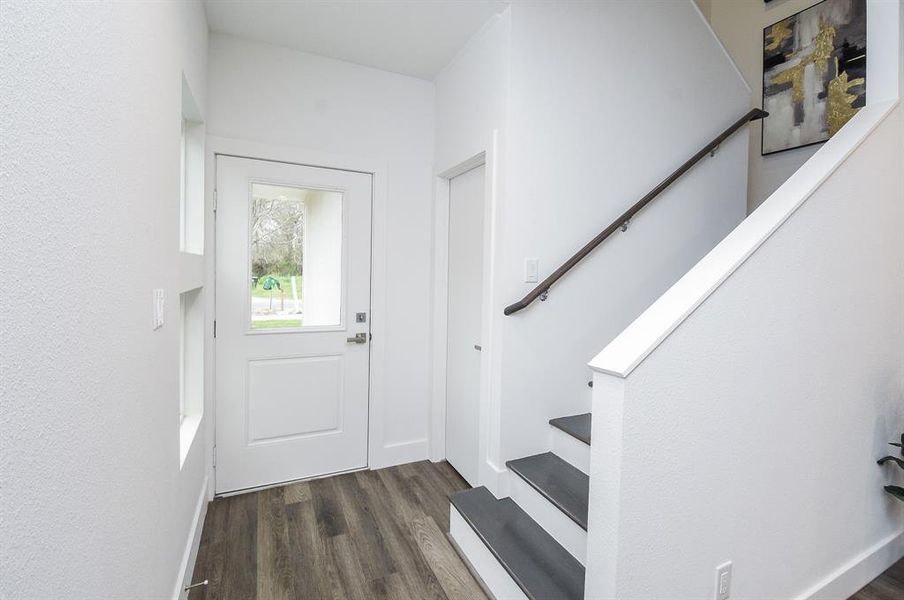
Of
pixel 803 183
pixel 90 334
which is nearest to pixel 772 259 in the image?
pixel 803 183

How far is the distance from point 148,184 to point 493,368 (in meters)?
1.57

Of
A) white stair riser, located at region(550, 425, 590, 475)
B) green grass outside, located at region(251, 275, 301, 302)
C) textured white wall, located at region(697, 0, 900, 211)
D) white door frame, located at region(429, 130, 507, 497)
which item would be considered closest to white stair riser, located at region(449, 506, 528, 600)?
white door frame, located at region(429, 130, 507, 497)

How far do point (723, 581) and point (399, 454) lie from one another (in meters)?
1.93

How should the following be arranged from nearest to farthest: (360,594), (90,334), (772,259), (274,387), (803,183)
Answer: (90,334) → (772,259) → (803,183) → (360,594) → (274,387)

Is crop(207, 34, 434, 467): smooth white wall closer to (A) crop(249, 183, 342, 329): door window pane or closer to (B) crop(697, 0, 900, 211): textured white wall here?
(A) crop(249, 183, 342, 329): door window pane

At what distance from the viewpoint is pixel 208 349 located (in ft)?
7.76

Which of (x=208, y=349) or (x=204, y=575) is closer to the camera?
(x=204, y=575)

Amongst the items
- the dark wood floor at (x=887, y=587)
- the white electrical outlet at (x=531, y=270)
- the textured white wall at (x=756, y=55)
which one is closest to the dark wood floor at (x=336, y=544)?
the white electrical outlet at (x=531, y=270)

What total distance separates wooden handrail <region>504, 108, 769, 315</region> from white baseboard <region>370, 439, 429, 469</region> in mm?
1375

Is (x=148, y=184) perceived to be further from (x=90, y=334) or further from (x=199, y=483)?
(x=199, y=483)

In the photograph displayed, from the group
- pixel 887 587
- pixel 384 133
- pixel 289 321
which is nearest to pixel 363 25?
pixel 384 133

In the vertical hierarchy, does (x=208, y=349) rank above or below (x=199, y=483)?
above

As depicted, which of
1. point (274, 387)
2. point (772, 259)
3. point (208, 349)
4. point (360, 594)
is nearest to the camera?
point (772, 259)

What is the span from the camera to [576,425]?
2.11m
